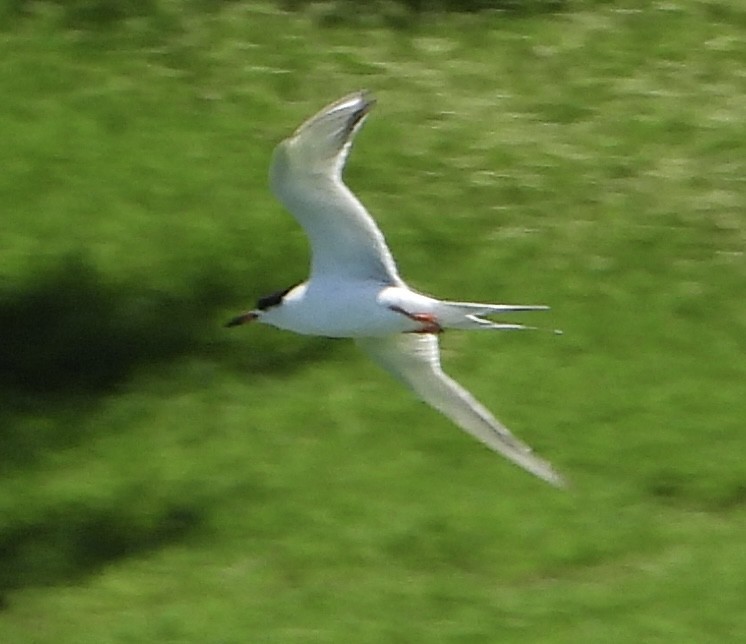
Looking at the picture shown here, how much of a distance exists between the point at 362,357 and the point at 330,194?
3.87 meters

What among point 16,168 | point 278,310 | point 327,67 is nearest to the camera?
point 278,310

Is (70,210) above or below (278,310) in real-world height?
below

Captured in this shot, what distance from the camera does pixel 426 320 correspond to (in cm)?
735

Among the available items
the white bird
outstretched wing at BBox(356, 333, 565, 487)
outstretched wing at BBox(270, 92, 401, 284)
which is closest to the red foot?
the white bird

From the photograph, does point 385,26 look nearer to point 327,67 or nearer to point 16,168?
point 327,67

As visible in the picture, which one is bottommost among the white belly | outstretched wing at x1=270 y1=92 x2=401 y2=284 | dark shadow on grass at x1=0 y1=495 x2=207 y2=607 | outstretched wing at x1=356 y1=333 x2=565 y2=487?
dark shadow on grass at x1=0 y1=495 x2=207 y2=607

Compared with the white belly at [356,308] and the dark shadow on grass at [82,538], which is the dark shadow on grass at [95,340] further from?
the white belly at [356,308]

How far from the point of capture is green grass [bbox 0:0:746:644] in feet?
31.6

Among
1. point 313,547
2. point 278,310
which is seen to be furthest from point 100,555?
point 278,310

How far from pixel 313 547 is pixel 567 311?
2.47 m

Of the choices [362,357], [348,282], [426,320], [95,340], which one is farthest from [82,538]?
[426,320]

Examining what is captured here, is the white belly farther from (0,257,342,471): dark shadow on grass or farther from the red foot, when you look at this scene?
(0,257,342,471): dark shadow on grass

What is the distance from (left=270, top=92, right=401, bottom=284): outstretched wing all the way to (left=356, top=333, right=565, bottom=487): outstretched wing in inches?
19.8

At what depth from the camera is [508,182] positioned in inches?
499
